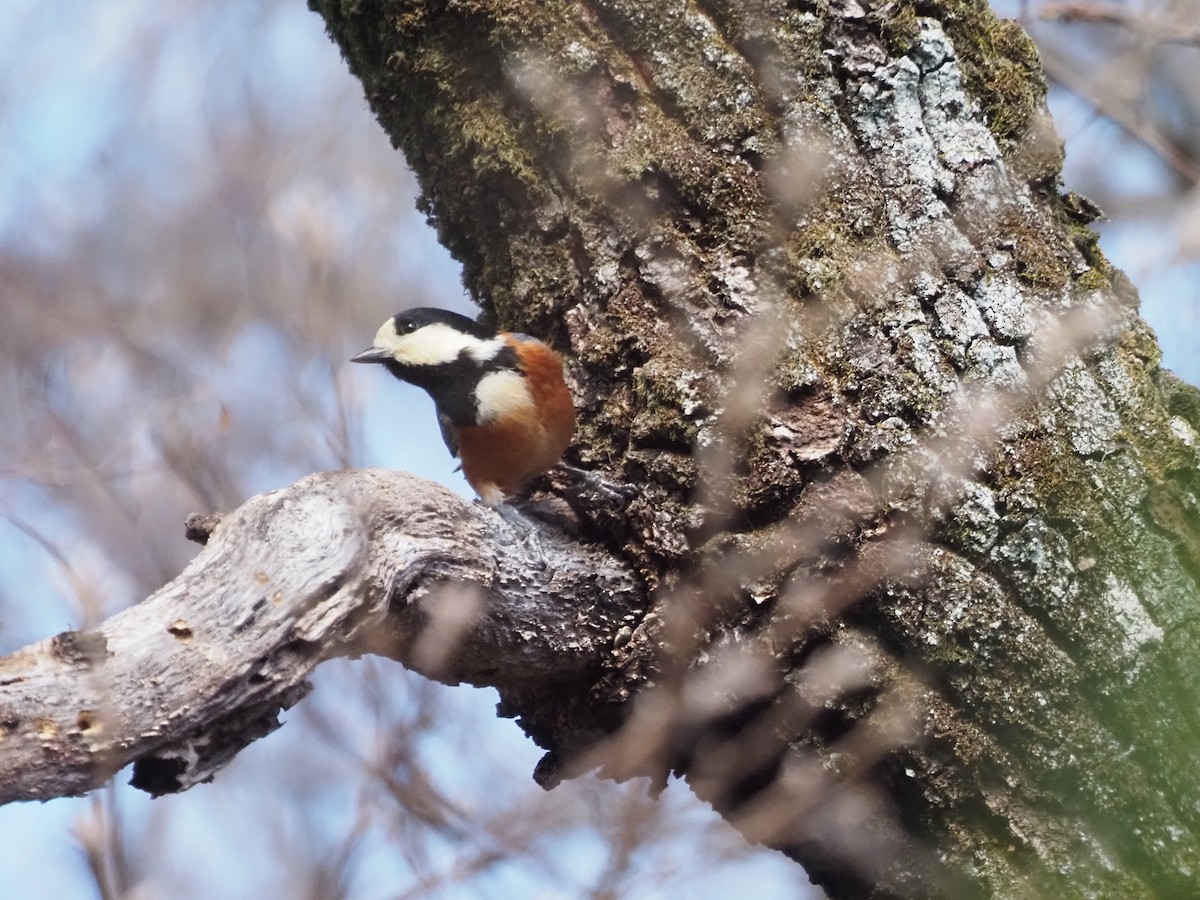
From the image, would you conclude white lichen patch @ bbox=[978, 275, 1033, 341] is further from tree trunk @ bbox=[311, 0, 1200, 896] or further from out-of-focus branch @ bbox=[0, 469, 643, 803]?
out-of-focus branch @ bbox=[0, 469, 643, 803]

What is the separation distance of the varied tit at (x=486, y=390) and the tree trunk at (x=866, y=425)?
12.2 inches

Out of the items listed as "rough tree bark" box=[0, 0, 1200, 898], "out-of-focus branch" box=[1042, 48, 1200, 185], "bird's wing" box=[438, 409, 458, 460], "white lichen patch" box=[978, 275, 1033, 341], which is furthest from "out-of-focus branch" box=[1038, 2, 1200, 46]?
"bird's wing" box=[438, 409, 458, 460]

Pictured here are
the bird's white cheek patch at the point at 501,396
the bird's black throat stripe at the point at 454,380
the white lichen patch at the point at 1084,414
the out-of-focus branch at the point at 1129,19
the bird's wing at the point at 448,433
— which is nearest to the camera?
the white lichen patch at the point at 1084,414

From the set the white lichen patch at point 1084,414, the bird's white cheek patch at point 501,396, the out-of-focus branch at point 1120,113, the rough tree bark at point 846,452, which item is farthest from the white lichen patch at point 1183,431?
the out-of-focus branch at point 1120,113

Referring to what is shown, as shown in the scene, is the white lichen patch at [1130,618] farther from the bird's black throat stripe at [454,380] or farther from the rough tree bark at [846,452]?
the bird's black throat stripe at [454,380]

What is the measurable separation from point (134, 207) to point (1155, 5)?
19.2ft

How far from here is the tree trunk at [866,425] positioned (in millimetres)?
2459

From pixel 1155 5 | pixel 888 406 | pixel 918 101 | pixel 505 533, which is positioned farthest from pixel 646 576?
pixel 1155 5

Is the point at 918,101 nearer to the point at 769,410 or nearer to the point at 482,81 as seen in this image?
the point at 769,410

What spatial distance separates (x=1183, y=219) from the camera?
3701mm

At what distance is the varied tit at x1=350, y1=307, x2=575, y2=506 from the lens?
3213mm

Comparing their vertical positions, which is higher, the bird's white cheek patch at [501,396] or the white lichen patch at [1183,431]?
the bird's white cheek patch at [501,396]

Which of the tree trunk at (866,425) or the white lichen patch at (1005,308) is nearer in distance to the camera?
the tree trunk at (866,425)

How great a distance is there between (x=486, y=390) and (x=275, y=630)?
1666 mm
